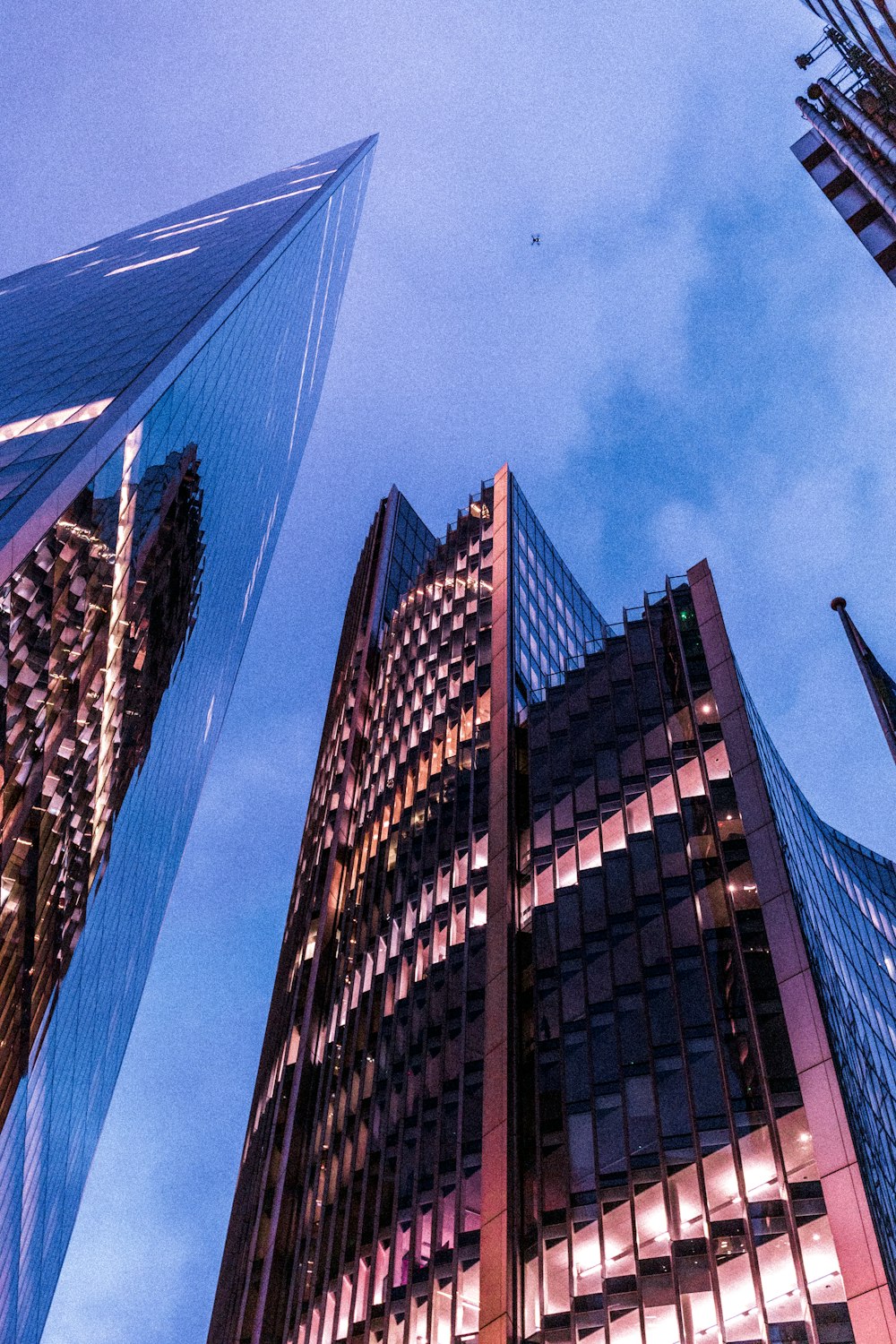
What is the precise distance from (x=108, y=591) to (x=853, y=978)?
144ft

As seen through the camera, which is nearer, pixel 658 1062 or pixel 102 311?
pixel 658 1062

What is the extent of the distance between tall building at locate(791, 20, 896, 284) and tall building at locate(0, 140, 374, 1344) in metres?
29.8

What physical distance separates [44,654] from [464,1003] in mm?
27486

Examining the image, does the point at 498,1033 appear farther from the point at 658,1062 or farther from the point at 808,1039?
the point at 808,1039

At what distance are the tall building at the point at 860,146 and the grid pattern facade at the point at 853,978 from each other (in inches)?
1025

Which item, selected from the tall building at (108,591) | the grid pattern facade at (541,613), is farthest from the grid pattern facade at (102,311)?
the grid pattern facade at (541,613)

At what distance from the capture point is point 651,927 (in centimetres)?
5022

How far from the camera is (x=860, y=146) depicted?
40.1 meters

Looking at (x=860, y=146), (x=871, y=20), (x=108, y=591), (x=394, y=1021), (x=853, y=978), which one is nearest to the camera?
(x=871, y=20)

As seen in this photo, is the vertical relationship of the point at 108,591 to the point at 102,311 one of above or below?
below

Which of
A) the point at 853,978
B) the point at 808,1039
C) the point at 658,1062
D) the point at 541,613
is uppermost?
the point at 541,613

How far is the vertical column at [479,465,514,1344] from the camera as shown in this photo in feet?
143

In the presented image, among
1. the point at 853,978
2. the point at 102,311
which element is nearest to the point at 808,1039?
the point at 853,978

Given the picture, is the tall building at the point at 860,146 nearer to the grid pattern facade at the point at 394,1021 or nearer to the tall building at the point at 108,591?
the tall building at the point at 108,591
